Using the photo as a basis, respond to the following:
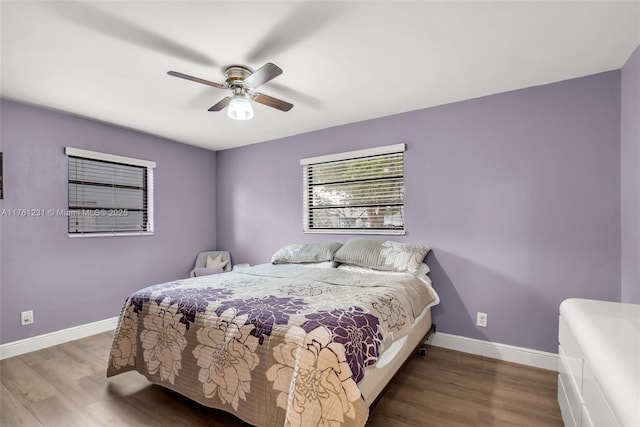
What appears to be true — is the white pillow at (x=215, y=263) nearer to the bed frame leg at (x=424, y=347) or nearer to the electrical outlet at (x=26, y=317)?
the electrical outlet at (x=26, y=317)

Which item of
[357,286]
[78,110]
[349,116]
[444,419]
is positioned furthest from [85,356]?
[349,116]

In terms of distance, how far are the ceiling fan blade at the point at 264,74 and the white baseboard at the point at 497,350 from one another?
2702mm

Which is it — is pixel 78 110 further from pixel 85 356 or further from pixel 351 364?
pixel 351 364

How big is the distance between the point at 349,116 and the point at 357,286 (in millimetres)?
1900

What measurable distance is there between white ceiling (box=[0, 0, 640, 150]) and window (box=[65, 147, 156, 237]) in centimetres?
72

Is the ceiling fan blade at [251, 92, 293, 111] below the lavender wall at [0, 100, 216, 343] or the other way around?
the other way around

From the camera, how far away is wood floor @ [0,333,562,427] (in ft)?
5.96

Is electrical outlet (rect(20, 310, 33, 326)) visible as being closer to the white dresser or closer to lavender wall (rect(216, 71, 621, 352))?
lavender wall (rect(216, 71, 621, 352))

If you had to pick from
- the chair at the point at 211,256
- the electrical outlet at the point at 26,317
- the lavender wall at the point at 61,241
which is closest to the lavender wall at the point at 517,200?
the chair at the point at 211,256

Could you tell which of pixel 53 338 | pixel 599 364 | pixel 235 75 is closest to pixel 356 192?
pixel 235 75

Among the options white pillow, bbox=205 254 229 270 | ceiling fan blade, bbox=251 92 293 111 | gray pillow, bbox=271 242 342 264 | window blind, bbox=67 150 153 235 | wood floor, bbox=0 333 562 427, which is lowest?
wood floor, bbox=0 333 562 427

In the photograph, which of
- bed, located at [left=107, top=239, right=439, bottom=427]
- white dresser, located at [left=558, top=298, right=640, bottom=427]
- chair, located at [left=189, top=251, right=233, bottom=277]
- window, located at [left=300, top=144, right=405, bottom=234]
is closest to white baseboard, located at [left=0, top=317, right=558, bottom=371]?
bed, located at [left=107, top=239, right=439, bottom=427]

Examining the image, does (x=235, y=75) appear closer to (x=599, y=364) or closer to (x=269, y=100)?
(x=269, y=100)

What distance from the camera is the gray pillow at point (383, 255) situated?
2713mm
